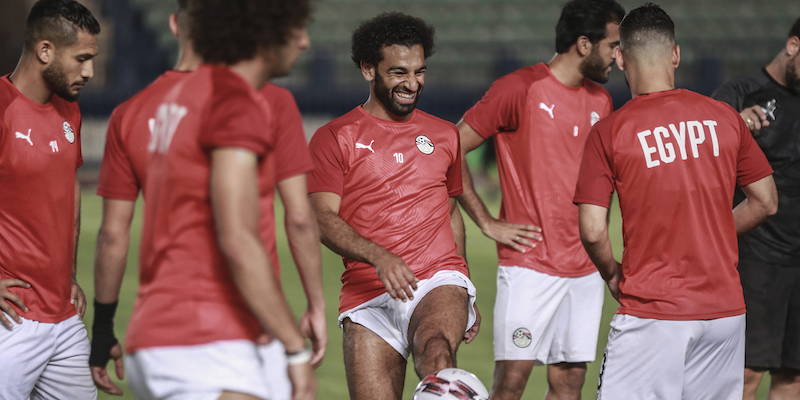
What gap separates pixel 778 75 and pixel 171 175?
3675mm

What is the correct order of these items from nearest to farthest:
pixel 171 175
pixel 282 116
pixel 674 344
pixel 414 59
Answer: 1. pixel 171 175
2. pixel 282 116
3. pixel 674 344
4. pixel 414 59

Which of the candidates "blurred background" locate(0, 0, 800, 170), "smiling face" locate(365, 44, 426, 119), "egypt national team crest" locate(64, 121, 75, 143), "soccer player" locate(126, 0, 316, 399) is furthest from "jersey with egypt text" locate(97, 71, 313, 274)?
"blurred background" locate(0, 0, 800, 170)

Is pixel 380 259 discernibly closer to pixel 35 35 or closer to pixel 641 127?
pixel 641 127

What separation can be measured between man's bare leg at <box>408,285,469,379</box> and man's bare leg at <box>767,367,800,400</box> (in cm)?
198

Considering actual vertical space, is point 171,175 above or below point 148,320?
above

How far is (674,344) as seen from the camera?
3418 mm

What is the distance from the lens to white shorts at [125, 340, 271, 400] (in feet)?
7.38

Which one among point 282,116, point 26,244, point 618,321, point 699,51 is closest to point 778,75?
point 618,321

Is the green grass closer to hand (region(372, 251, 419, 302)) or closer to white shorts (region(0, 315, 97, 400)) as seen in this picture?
white shorts (region(0, 315, 97, 400))

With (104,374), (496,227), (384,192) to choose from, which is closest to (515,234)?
(496,227)

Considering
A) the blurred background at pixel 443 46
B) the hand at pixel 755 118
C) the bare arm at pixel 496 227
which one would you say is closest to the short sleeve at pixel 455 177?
the bare arm at pixel 496 227

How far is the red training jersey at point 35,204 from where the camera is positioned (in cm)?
355

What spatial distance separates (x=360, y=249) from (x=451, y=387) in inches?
35.4

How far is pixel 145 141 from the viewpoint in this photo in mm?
2596
